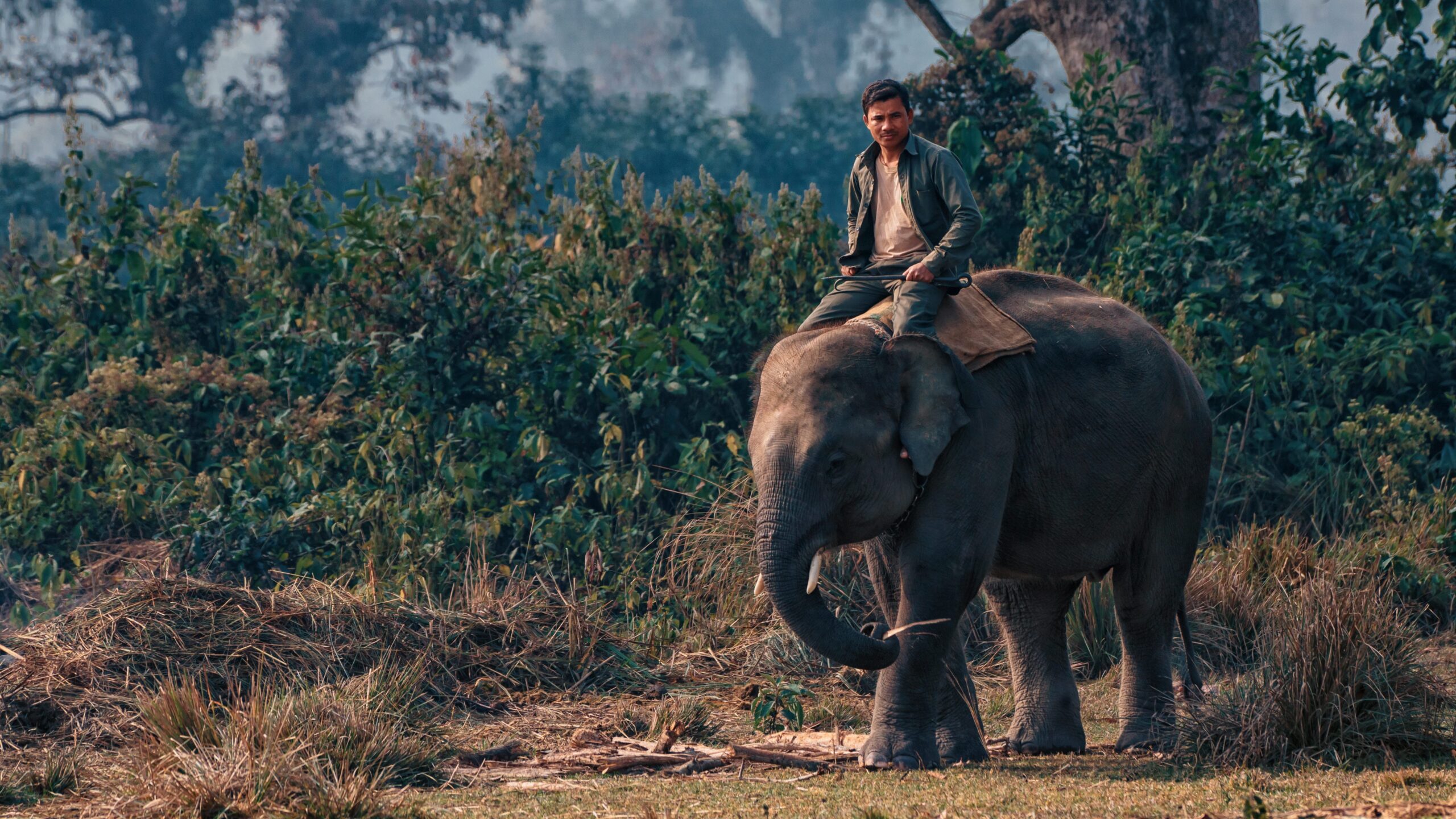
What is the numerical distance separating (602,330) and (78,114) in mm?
28094

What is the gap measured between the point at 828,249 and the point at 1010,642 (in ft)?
Result: 18.0

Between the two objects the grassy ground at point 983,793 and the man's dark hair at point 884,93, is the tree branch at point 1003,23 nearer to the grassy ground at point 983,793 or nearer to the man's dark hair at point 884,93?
the man's dark hair at point 884,93

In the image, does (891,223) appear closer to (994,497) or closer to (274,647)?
(994,497)

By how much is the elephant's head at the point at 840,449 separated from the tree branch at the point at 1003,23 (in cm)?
1014

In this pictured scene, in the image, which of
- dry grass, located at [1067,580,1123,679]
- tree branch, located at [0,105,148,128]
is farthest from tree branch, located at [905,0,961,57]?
tree branch, located at [0,105,148,128]

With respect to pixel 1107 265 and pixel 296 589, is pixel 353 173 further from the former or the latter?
pixel 296 589

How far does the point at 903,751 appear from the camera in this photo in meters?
5.70

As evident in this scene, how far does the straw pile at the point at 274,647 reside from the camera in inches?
277

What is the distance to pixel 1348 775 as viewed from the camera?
5090mm

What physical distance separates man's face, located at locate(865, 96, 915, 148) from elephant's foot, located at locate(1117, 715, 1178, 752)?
250 cm

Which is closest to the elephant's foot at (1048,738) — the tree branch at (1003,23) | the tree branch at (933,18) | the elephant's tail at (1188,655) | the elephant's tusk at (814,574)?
the elephant's tail at (1188,655)

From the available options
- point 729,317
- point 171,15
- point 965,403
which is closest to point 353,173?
point 171,15

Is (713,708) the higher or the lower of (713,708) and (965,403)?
the lower

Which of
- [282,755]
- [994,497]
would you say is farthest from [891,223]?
[282,755]
